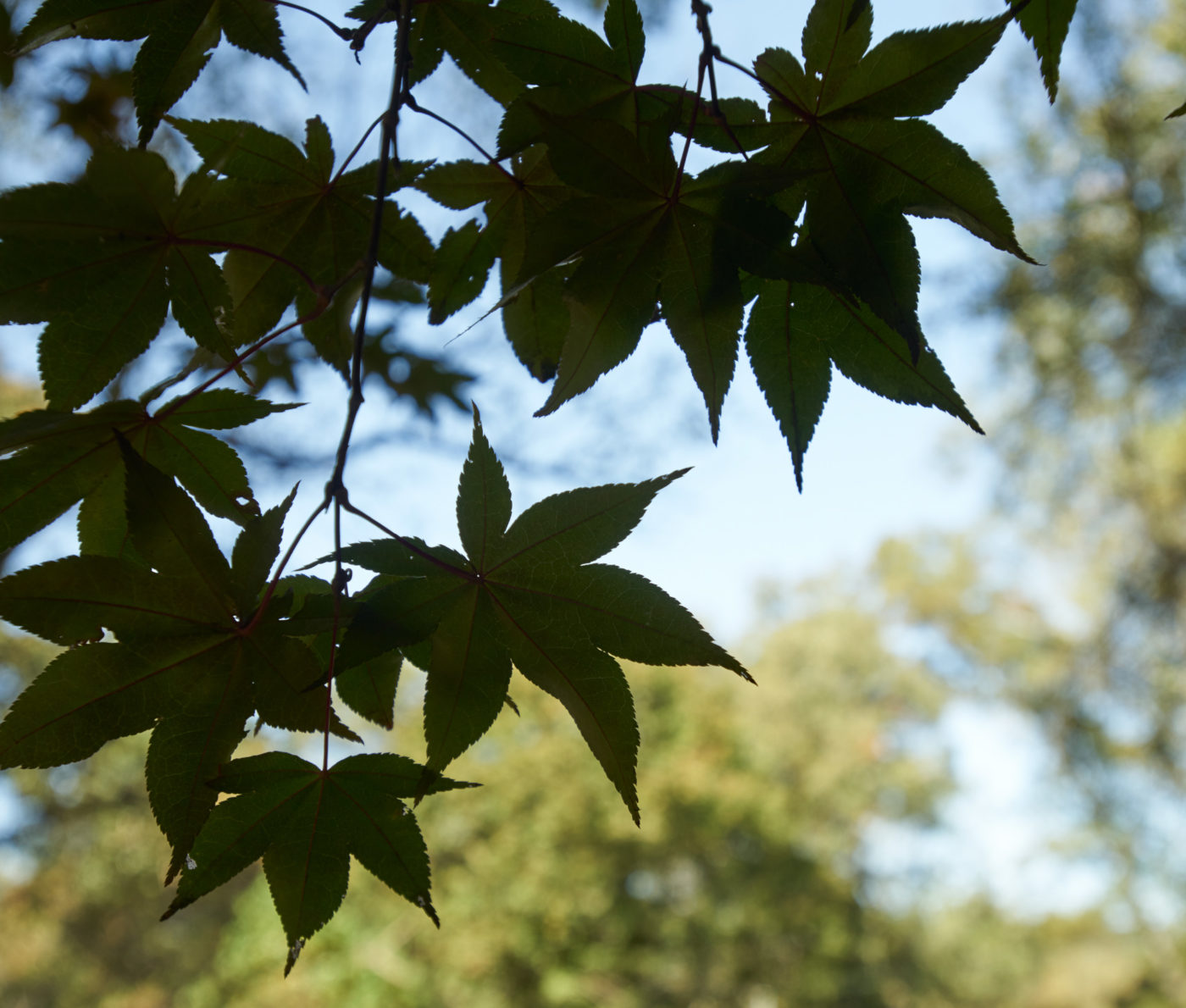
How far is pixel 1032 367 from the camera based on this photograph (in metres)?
7.20

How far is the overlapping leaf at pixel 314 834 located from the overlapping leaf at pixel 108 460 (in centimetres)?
→ 20

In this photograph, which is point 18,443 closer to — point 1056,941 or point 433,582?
point 433,582

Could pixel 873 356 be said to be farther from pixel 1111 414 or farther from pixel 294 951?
pixel 1111 414

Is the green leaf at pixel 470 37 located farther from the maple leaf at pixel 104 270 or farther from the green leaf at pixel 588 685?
the green leaf at pixel 588 685

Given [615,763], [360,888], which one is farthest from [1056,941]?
[615,763]

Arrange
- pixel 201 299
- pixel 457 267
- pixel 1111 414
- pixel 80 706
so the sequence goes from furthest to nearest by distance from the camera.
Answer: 1. pixel 1111 414
2. pixel 457 267
3. pixel 201 299
4. pixel 80 706

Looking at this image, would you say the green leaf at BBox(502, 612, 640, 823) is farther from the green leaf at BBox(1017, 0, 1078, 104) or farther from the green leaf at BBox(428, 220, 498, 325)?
the green leaf at BBox(1017, 0, 1078, 104)

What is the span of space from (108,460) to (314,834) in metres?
0.29

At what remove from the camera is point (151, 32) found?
1.88 feet

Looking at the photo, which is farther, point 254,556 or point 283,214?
point 283,214

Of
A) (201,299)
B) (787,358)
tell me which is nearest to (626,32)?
(787,358)

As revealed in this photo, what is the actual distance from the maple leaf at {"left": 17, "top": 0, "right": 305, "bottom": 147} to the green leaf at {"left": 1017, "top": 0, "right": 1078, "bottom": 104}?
0.53 m

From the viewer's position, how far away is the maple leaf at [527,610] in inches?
20.2

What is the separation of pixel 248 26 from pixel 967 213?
518 millimetres
